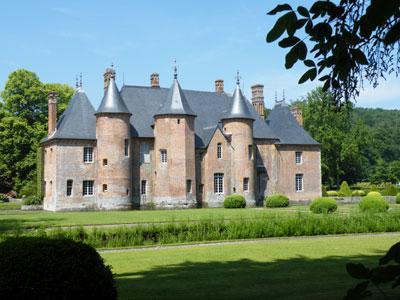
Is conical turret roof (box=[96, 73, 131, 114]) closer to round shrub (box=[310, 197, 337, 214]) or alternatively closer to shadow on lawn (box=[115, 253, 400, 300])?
round shrub (box=[310, 197, 337, 214])

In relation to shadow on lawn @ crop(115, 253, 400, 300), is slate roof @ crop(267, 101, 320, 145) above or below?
above

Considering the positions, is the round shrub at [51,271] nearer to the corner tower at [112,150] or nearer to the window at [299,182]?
the corner tower at [112,150]

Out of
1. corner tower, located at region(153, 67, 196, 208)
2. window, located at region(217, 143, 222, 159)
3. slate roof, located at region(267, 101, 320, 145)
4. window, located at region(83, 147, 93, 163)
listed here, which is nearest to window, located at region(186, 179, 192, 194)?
corner tower, located at region(153, 67, 196, 208)

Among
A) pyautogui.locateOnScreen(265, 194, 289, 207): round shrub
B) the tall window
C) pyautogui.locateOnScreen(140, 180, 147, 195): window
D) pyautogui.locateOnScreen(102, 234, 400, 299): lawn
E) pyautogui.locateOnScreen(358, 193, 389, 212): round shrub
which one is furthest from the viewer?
pyautogui.locateOnScreen(140, 180, 147, 195): window

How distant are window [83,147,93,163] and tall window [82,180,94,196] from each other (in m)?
1.56

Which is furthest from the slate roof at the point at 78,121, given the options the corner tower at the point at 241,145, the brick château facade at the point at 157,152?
the corner tower at the point at 241,145

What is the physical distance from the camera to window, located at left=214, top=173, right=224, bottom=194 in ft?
139

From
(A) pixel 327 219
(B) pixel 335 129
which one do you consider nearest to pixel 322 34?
(A) pixel 327 219

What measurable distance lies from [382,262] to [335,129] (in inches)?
2270

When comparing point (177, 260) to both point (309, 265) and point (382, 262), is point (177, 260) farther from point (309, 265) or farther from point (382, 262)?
point (382, 262)

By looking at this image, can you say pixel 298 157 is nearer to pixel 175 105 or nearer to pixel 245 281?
pixel 175 105

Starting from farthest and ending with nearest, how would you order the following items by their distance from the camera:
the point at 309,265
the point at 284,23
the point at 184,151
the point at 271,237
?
the point at 184,151 < the point at 271,237 < the point at 309,265 < the point at 284,23

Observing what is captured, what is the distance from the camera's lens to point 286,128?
155 feet

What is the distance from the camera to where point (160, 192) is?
3972cm
